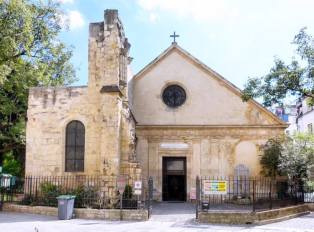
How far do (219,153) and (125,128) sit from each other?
6877 mm

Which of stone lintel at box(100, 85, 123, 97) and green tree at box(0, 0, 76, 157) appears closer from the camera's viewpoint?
stone lintel at box(100, 85, 123, 97)

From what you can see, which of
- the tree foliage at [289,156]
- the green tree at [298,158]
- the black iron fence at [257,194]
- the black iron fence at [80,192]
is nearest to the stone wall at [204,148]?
the tree foliage at [289,156]

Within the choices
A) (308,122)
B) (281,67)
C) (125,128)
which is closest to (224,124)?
(281,67)

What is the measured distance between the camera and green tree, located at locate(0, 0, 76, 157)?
19.2 m

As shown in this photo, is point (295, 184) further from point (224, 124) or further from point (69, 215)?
point (69, 215)

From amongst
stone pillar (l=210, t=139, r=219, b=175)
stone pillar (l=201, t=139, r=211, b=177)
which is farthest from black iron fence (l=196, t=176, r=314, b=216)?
stone pillar (l=210, t=139, r=219, b=175)

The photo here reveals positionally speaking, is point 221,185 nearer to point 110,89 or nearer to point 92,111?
point 110,89

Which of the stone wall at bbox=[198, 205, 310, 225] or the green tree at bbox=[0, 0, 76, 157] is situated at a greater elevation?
the green tree at bbox=[0, 0, 76, 157]

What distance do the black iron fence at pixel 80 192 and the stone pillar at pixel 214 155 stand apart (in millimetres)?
6070

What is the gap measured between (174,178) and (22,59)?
38.5 feet

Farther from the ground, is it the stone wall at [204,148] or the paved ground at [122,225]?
the stone wall at [204,148]

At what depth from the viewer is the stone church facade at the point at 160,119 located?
16000 mm

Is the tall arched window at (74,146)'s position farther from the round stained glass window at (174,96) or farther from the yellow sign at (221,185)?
the round stained glass window at (174,96)

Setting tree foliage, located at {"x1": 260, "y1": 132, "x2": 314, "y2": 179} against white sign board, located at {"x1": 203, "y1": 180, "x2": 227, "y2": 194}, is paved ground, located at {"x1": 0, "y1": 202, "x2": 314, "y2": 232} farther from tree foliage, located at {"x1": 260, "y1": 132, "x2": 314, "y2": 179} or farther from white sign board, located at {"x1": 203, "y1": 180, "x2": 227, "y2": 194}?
tree foliage, located at {"x1": 260, "y1": 132, "x2": 314, "y2": 179}
